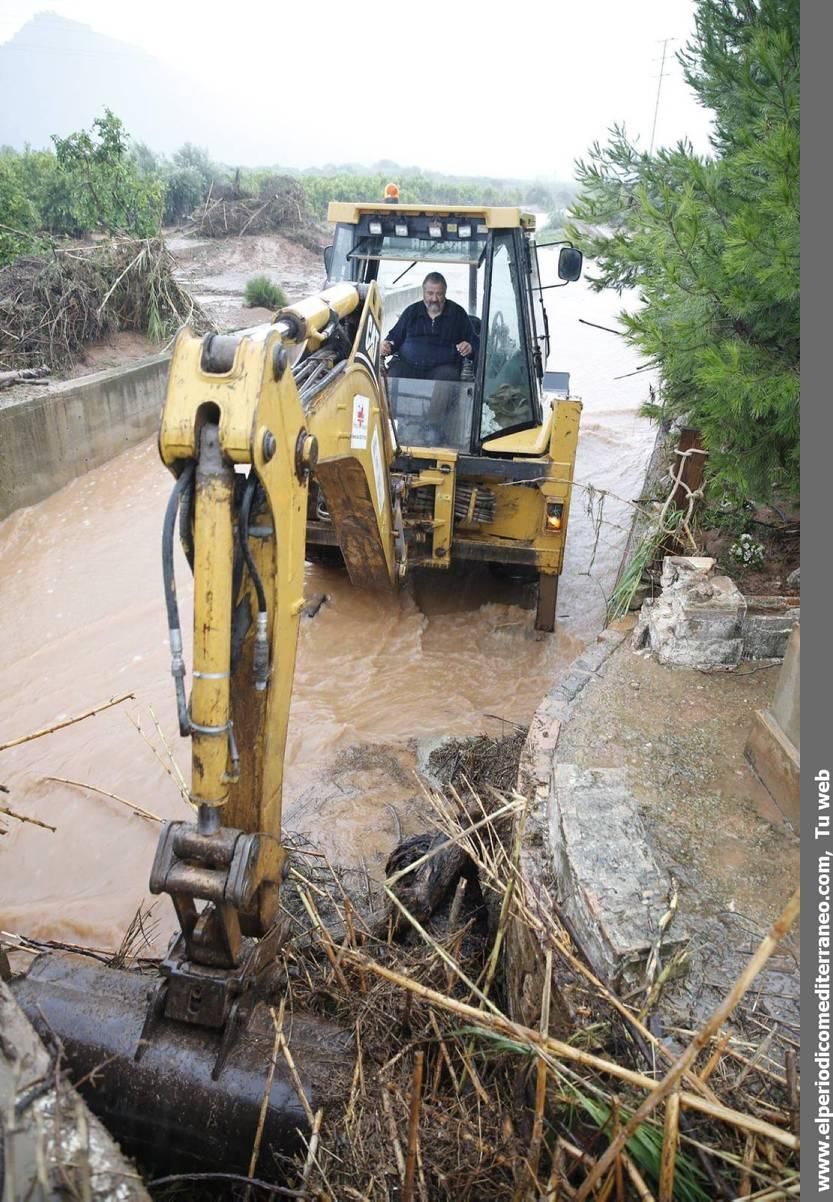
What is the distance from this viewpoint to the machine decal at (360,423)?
447 cm

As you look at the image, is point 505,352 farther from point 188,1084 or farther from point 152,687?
point 188,1084

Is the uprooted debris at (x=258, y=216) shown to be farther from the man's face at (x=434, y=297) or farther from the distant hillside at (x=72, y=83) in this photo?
the distant hillside at (x=72, y=83)

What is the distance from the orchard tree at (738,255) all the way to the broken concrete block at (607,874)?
6.01 ft

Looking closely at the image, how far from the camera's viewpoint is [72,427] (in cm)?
986

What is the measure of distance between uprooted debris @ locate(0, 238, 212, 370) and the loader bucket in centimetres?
981

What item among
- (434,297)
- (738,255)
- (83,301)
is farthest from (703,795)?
(83,301)

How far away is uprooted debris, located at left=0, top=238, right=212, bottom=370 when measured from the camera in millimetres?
10992

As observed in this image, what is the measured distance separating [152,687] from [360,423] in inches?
116

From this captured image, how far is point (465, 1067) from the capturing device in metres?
2.64

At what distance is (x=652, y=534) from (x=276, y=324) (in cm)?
385

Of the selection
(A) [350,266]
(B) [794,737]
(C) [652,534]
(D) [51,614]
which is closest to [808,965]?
(B) [794,737]

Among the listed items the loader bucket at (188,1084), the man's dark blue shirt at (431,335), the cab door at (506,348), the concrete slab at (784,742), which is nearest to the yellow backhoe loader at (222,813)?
the loader bucket at (188,1084)

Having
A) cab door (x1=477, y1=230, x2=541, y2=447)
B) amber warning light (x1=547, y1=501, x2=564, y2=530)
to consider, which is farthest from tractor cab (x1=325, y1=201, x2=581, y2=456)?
amber warning light (x1=547, y1=501, x2=564, y2=530)

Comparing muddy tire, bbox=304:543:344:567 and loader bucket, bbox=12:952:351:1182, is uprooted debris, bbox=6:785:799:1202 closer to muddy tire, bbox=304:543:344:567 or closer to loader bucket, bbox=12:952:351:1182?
loader bucket, bbox=12:952:351:1182
